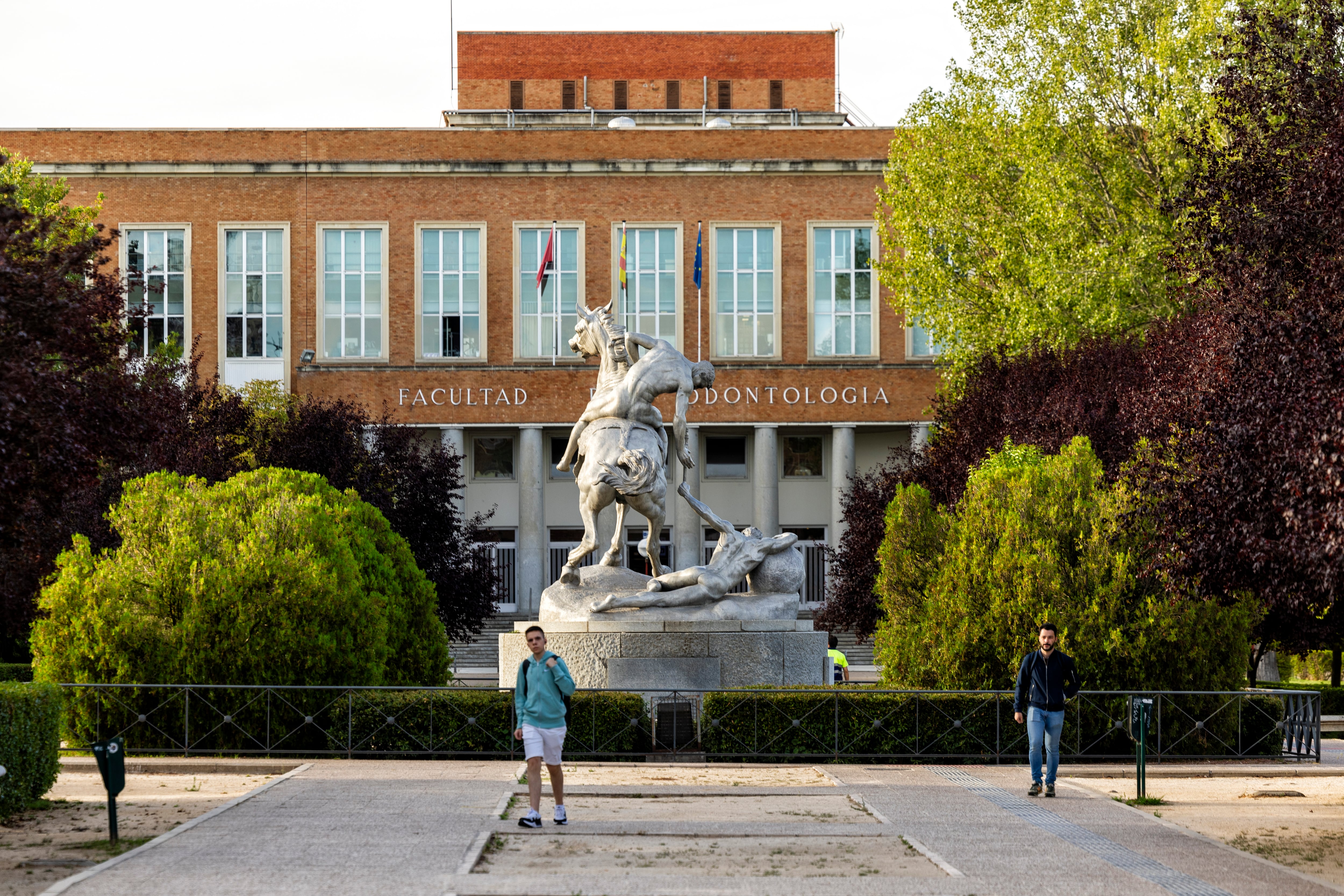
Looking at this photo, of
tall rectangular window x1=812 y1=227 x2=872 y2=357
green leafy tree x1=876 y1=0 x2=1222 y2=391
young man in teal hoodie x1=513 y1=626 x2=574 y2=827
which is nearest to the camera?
young man in teal hoodie x1=513 y1=626 x2=574 y2=827

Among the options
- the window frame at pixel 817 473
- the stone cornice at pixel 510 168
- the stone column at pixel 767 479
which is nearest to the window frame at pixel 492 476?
the stone column at pixel 767 479

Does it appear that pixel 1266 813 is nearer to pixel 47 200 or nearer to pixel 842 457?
pixel 47 200

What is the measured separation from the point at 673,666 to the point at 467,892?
8444 mm

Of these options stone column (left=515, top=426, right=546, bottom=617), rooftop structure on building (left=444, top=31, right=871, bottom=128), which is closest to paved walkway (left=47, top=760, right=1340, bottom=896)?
stone column (left=515, top=426, right=546, bottom=617)

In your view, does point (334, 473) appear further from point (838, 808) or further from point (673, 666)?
point (838, 808)

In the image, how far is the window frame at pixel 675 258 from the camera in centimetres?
4875

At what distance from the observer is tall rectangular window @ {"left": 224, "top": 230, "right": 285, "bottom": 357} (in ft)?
161

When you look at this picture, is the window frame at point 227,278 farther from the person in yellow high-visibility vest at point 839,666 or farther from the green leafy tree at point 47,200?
the person in yellow high-visibility vest at point 839,666

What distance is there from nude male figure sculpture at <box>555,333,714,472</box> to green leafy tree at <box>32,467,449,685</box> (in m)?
3.01

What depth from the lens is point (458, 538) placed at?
34.9 meters

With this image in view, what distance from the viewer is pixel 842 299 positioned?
49.2 m

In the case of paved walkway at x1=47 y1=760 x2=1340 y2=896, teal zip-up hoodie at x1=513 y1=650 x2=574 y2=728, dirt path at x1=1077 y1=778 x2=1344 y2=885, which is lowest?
dirt path at x1=1077 y1=778 x2=1344 y2=885

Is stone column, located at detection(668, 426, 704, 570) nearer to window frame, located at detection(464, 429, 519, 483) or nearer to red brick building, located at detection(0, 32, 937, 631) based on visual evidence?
red brick building, located at detection(0, 32, 937, 631)

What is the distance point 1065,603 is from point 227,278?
121 ft
